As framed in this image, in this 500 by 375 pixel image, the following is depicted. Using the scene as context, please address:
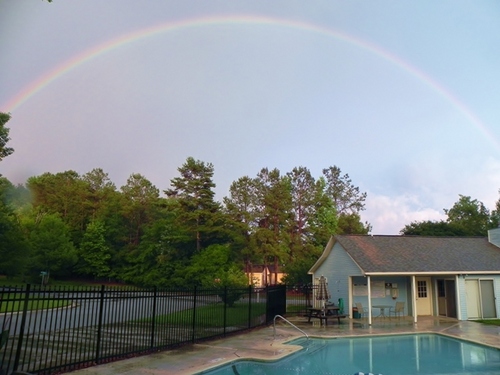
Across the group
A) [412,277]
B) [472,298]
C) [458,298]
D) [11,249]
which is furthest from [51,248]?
[472,298]

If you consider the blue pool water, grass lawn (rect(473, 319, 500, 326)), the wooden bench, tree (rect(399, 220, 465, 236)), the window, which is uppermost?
tree (rect(399, 220, 465, 236))

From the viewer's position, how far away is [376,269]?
64.4 feet

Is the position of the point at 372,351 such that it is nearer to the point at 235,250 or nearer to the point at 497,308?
the point at 497,308

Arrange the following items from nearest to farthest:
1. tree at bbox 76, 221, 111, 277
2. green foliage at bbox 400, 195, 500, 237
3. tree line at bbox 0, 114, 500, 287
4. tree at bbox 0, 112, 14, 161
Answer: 1. tree at bbox 0, 112, 14, 161
2. green foliage at bbox 400, 195, 500, 237
3. tree line at bbox 0, 114, 500, 287
4. tree at bbox 76, 221, 111, 277

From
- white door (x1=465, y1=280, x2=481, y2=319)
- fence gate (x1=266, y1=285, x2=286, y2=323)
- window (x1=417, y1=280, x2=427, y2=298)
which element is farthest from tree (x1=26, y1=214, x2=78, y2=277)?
white door (x1=465, y1=280, x2=481, y2=319)

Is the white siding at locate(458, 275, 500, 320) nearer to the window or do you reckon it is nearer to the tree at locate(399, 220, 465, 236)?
the window

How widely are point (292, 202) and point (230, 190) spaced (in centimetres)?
875

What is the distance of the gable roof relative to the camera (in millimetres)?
20469

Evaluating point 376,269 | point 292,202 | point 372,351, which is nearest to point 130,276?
point 292,202

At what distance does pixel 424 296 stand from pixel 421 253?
8.33ft

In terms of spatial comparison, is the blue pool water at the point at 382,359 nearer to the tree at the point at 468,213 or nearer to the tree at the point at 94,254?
the tree at the point at 94,254

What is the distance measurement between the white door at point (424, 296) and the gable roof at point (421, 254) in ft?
5.21

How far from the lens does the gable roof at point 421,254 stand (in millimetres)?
20469

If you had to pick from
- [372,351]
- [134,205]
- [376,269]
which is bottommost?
[372,351]
